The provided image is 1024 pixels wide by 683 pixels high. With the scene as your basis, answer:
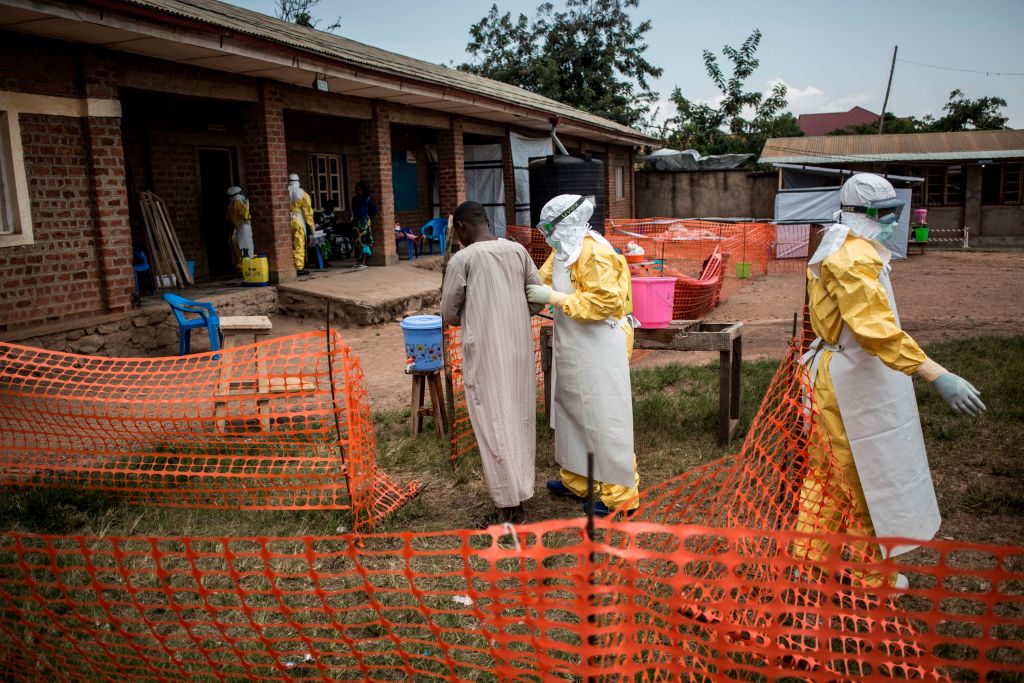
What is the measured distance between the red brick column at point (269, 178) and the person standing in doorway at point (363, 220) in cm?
197

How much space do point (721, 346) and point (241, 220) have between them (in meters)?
8.43

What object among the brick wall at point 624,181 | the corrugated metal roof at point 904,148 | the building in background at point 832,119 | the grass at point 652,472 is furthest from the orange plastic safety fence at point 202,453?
the building in background at point 832,119

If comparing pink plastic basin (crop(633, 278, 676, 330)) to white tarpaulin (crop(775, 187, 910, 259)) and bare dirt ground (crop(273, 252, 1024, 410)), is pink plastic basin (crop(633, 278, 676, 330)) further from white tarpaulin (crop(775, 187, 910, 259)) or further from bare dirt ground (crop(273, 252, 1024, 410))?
white tarpaulin (crop(775, 187, 910, 259))

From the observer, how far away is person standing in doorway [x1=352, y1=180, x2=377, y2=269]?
1248cm

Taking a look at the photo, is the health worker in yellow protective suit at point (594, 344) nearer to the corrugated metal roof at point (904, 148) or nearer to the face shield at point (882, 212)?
the face shield at point (882, 212)

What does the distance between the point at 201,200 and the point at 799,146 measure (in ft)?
64.9

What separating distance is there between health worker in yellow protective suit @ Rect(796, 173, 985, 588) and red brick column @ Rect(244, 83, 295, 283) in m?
8.56

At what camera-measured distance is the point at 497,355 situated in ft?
13.5

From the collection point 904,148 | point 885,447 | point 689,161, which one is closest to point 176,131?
point 885,447

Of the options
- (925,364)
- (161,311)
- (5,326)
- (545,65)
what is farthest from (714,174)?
(925,364)

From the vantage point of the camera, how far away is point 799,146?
2489 centimetres

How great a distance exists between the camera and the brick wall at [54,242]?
7.37m

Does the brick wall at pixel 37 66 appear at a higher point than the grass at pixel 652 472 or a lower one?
higher

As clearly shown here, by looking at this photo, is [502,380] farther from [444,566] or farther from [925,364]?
[925,364]
